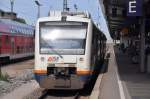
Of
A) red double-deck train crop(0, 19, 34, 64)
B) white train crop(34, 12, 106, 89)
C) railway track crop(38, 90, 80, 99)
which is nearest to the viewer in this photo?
white train crop(34, 12, 106, 89)

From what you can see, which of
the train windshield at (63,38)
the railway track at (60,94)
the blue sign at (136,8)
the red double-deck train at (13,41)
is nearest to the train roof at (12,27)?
the red double-deck train at (13,41)

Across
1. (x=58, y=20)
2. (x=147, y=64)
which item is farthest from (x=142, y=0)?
(x=58, y=20)

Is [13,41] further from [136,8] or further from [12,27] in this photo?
[136,8]

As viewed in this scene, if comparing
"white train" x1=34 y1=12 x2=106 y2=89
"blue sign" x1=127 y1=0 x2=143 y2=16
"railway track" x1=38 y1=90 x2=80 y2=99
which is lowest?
"railway track" x1=38 y1=90 x2=80 y2=99

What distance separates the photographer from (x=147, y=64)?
27.9 meters

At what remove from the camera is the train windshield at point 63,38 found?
19.3 metres

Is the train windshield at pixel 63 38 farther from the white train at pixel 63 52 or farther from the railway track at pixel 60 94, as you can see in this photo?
the railway track at pixel 60 94

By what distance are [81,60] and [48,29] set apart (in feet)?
5.73

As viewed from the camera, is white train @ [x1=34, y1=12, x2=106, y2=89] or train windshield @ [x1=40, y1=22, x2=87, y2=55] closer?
white train @ [x1=34, y1=12, x2=106, y2=89]

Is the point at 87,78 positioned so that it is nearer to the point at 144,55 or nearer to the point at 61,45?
the point at 61,45

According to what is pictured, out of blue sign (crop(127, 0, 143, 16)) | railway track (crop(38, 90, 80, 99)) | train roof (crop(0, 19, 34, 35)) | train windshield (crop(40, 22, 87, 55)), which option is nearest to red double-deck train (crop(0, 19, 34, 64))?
train roof (crop(0, 19, 34, 35))

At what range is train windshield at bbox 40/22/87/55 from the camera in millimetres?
19344

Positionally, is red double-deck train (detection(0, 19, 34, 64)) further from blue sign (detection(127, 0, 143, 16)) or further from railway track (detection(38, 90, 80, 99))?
railway track (detection(38, 90, 80, 99))

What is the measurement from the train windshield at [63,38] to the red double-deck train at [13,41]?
15.8 meters
